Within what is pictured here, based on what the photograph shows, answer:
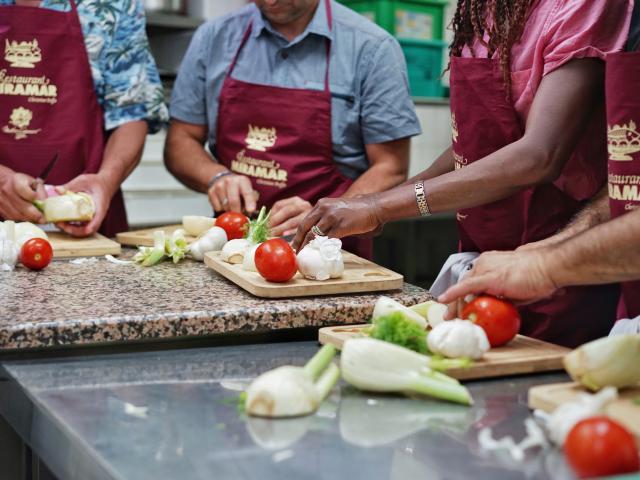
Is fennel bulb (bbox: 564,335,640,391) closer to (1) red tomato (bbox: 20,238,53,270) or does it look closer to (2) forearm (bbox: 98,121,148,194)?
(1) red tomato (bbox: 20,238,53,270)

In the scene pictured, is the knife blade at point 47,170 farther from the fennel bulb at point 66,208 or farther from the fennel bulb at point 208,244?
the fennel bulb at point 208,244

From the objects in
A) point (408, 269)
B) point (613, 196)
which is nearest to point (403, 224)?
point (408, 269)

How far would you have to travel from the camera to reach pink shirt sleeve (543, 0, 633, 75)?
1778 millimetres

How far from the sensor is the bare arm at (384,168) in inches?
108

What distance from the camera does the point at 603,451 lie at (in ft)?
3.47

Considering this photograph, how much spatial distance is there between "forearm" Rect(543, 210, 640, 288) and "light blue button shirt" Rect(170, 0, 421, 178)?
4.41 feet

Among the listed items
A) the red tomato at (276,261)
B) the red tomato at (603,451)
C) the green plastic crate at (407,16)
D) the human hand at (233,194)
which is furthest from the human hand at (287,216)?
the green plastic crate at (407,16)

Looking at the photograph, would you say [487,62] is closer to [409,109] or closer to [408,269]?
[409,109]

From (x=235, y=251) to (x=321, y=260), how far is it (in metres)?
0.27

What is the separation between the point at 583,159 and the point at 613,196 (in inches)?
9.8

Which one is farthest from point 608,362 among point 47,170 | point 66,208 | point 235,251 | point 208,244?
point 47,170

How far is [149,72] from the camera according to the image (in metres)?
2.92

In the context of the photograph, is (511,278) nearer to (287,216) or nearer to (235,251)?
(235,251)

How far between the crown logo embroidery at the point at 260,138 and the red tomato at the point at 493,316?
4.55 feet
